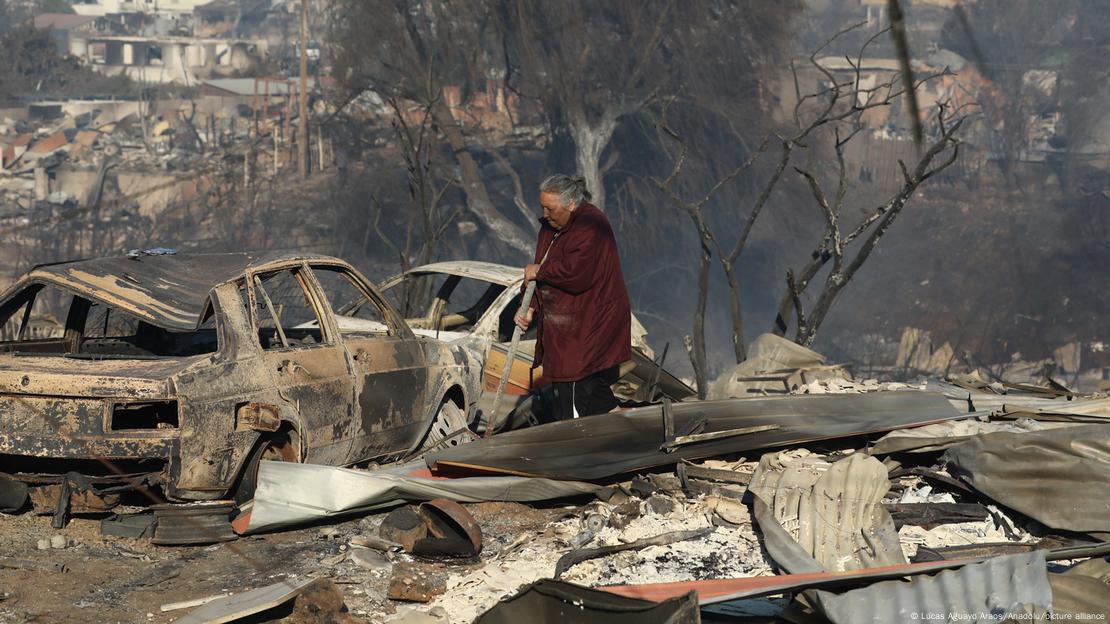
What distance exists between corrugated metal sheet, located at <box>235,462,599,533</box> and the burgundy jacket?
1.20 meters

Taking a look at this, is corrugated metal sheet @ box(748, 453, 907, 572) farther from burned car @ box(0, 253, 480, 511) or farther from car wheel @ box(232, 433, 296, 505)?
car wheel @ box(232, 433, 296, 505)

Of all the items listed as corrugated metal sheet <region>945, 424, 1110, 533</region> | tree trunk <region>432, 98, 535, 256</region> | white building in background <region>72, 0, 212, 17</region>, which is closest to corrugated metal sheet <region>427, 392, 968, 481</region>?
corrugated metal sheet <region>945, 424, 1110, 533</region>

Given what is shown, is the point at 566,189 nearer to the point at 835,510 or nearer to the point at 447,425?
the point at 447,425

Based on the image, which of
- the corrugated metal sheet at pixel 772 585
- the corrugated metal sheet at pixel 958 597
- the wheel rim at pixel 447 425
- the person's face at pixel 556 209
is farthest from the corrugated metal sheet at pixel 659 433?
the corrugated metal sheet at pixel 958 597

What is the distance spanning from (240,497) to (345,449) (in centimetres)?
80

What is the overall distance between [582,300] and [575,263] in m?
0.26

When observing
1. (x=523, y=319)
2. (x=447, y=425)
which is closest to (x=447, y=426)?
(x=447, y=425)

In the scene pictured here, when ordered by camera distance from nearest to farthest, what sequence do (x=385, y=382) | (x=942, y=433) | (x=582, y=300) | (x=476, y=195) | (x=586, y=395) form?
1. (x=385, y=382)
2. (x=942, y=433)
3. (x=582, y=300)
4. (x=586, y=395)
5. (x=476, y=195)

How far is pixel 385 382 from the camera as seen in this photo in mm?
7223

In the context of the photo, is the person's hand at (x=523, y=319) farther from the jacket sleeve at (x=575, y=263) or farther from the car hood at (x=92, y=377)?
the car hood at (x=92, y=377)

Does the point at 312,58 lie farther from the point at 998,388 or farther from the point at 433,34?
the point at 998,388

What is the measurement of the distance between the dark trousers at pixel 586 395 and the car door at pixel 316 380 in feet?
4.91

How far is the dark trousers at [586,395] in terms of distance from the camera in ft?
25.5

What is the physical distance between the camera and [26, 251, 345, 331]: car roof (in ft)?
20.0
